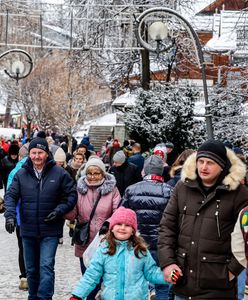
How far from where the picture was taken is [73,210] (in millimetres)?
8227

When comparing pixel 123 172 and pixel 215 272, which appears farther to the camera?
pixel 123 172

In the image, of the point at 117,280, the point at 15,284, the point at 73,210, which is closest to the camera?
the point at 117,280

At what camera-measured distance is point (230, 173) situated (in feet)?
18.1

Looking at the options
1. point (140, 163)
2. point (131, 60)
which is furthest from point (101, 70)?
point (140, 163)

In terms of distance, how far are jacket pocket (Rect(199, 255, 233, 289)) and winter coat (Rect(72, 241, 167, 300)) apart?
0.90 meters

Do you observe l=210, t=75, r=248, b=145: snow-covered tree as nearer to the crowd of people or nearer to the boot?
the boot

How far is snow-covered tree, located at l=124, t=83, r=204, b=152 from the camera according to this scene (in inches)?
850

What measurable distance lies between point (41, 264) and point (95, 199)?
918 millimetres

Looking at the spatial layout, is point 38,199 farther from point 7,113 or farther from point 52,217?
point 7,113

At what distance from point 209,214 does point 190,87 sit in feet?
56.2

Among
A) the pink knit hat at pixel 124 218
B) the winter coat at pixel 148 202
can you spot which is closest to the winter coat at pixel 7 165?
the winter coat at pixel 148 202

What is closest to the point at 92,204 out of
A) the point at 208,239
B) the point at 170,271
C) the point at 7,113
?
the point at 170,271

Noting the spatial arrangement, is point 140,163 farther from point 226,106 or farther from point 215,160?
point 215,160

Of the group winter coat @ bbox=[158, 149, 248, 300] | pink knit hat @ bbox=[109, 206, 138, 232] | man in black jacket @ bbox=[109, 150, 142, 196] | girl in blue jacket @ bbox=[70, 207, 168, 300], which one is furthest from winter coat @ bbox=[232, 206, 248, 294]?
man in black jacket @ bbox=[109, 150, 142, 196]
